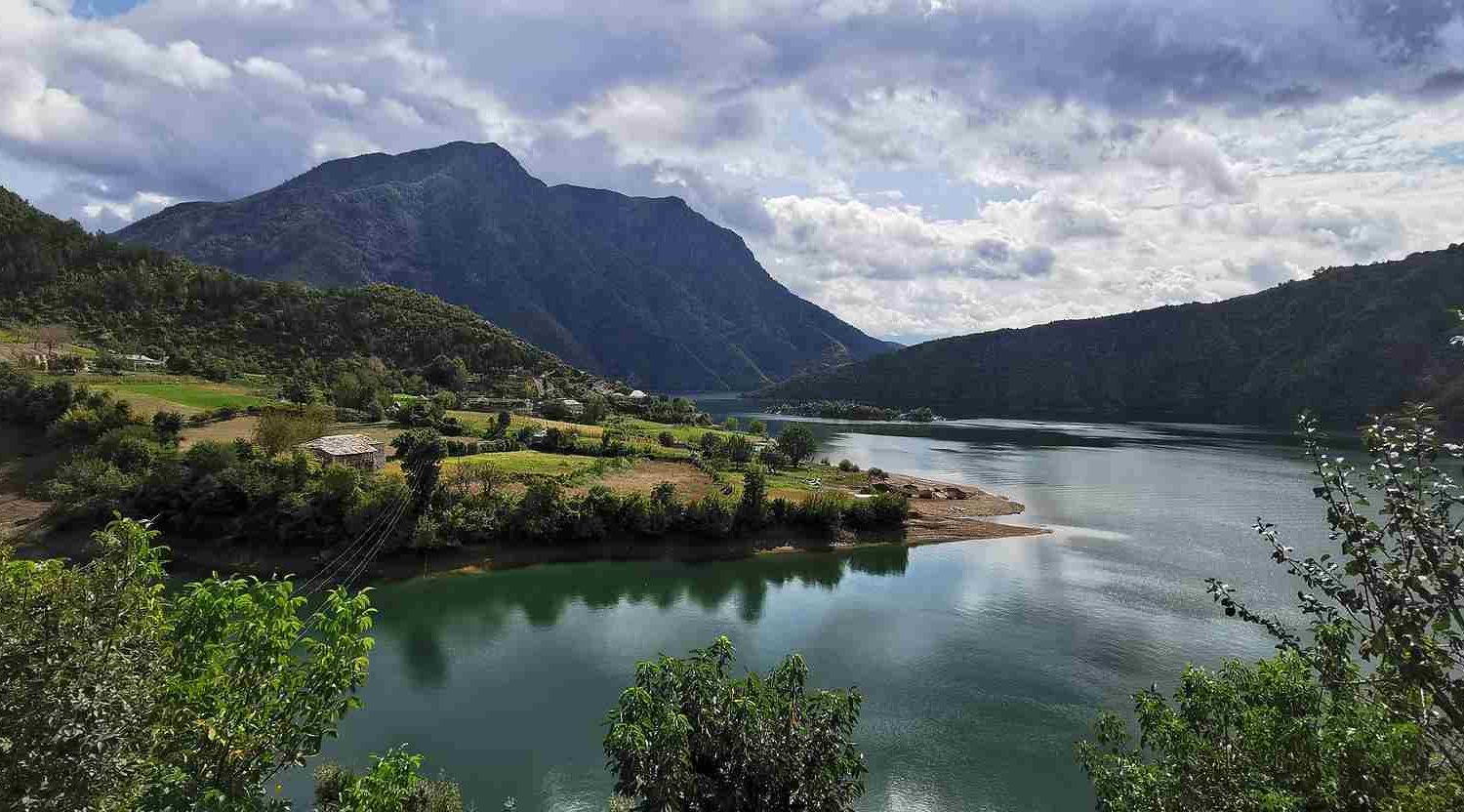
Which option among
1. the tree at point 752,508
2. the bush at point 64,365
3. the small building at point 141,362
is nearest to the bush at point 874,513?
the tree at point 752,508

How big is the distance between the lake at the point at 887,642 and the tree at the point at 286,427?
60.1ft

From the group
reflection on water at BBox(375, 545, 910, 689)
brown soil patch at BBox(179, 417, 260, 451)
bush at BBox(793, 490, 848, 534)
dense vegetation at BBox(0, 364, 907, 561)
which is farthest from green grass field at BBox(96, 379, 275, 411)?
bush at BBox(793, 490, 848, 534)

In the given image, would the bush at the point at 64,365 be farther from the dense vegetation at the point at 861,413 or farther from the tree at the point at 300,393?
the dense vegetation at the point at 861,413

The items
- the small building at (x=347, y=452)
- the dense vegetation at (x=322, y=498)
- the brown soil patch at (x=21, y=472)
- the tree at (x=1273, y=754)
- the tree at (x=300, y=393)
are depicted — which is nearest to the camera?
the tree at (x=1273, y=754)

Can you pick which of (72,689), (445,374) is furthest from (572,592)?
(445,374)

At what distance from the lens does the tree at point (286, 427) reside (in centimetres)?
4725

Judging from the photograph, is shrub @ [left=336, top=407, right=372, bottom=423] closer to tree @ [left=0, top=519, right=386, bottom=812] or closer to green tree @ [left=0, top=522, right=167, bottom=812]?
tree @ [left=0, top=519, right=386, bottom=812]

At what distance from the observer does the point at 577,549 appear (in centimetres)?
4475

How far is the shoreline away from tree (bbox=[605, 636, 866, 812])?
30.0 meters

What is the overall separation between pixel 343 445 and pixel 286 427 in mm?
5028

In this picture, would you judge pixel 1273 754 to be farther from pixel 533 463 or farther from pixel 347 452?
pixel 533 463

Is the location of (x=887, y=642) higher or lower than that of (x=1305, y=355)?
lower

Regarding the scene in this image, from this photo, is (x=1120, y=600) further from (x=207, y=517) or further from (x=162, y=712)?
(x=207, y=517)

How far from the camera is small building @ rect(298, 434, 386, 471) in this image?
46.1 meters
